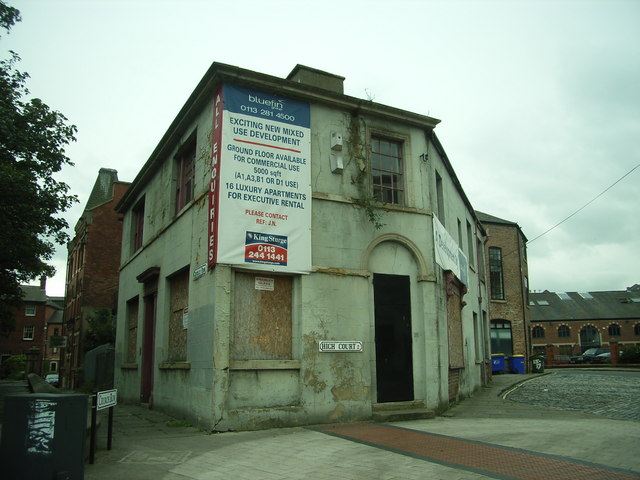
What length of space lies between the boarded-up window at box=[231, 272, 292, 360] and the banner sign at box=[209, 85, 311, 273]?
1.25 ft

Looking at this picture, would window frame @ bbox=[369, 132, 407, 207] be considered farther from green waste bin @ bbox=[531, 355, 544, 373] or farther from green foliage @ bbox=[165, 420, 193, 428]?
green waste bin @ bbox=[531, 355, 544, 373]

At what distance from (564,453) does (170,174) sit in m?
11.4

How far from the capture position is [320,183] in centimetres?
1141

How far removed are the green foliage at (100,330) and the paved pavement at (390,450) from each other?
15.8 meters

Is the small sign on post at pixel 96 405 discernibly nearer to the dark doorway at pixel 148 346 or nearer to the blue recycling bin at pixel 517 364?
the dark doorway at pixel 148 346

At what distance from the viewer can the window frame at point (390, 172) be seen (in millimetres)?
12438

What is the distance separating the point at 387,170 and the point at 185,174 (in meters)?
5.37

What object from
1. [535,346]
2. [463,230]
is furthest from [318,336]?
[535,346]

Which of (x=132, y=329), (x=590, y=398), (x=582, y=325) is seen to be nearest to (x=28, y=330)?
(x=132, y=329)

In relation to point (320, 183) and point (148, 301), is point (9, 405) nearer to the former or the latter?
point (320, 183)

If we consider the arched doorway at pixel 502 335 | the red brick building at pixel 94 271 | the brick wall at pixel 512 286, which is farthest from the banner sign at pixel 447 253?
the arched doorway at pixel 502 335

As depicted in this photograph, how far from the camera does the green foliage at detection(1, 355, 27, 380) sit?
51531mm

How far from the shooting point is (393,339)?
11625mm

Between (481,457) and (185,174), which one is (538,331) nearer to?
(185,174)
